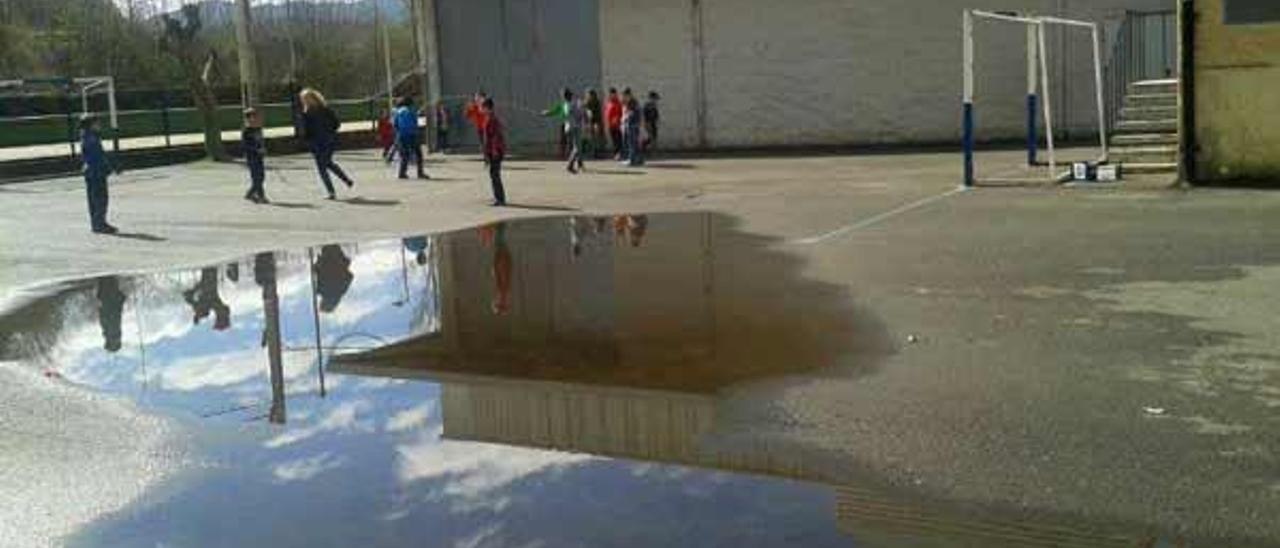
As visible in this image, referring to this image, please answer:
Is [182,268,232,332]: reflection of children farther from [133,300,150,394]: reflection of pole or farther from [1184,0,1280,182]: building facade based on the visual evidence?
[1184,0,1280,182]: building facade

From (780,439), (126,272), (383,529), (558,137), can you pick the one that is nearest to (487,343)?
(780,439)

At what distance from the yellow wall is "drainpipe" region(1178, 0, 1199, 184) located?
7 cm

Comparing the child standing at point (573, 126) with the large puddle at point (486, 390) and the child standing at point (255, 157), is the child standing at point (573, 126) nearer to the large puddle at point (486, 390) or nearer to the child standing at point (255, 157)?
the child standing at point (255, 157)

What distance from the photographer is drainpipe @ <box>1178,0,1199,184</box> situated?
58.4 ft

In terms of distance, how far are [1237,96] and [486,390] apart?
13.1 metres

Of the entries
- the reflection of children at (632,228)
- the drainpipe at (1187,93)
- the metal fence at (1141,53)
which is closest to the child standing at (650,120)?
the metal fence at (1141,53)

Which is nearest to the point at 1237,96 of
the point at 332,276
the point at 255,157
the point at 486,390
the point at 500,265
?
the point at 500,265

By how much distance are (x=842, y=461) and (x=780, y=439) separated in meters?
0.51

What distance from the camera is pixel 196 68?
3581 centimetres

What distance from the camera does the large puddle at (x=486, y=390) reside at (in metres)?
6.03

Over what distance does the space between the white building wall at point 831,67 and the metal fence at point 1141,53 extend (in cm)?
134

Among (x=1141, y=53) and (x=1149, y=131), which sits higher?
(x=1141, y=53)

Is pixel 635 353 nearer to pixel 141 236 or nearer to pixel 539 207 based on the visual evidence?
pixel 539 207

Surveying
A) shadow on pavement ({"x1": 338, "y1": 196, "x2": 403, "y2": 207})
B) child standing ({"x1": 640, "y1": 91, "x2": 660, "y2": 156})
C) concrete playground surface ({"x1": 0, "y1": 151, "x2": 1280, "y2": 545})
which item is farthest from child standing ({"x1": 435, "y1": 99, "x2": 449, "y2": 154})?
concrete playground surface ({"x1": 0, "y1": 151, "x2": 1280, "y2": 545})
